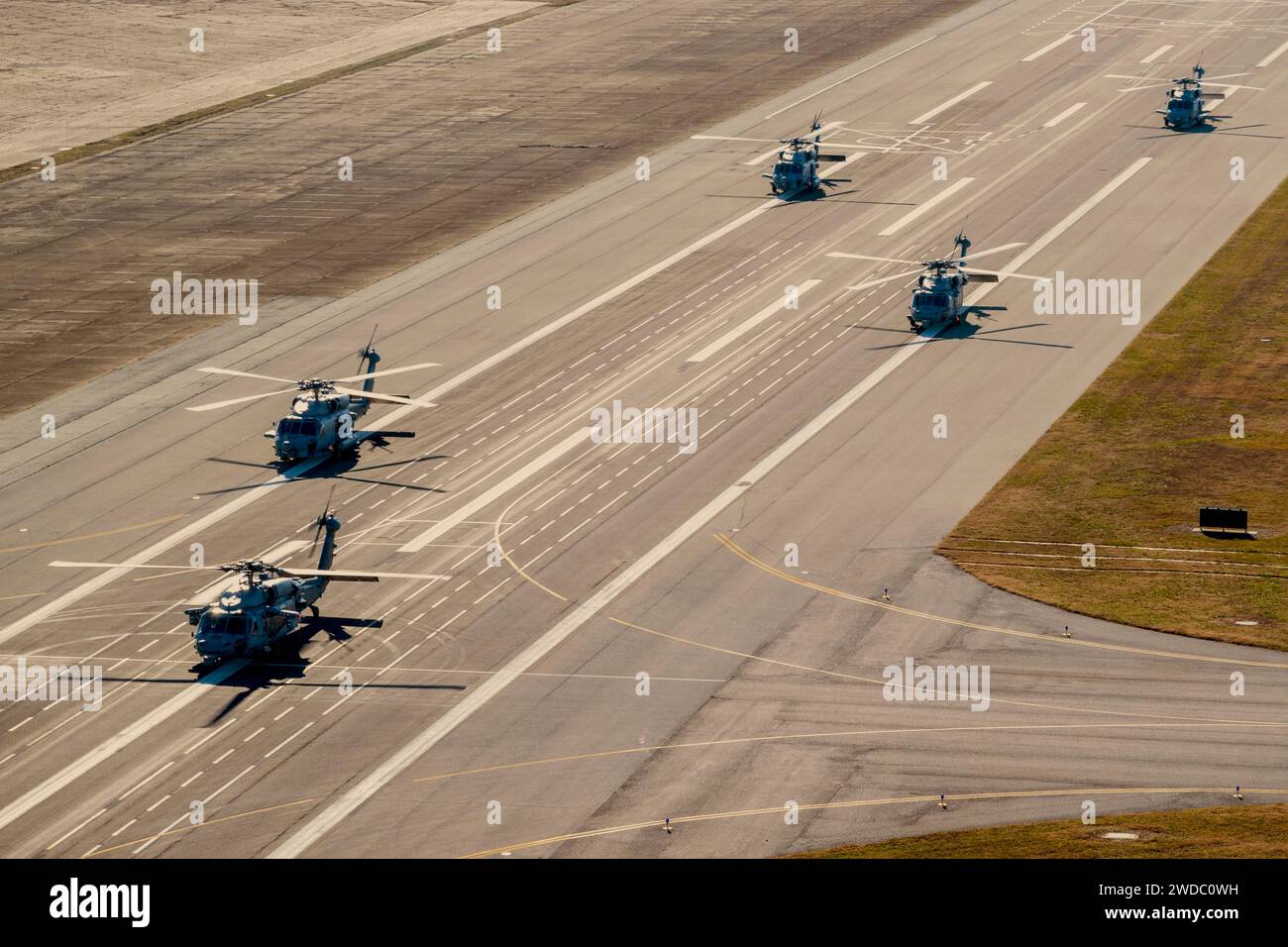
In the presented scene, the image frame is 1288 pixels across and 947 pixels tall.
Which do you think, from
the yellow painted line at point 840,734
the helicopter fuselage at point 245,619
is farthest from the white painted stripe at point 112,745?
the yellow painted line at point 840,734

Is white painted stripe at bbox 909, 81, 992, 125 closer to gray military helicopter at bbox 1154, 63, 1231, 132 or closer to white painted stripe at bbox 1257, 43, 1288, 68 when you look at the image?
gray military helicopter at bbox 1154, 63, 1231, 132

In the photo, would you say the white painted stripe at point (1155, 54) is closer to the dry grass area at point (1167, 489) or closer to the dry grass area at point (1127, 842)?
the dry grass area at point (1167, 489)

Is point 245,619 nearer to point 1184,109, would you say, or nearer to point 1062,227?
point 1062,227

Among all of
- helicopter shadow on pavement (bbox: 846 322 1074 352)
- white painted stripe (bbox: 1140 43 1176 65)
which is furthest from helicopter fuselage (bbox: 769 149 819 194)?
white painted stripe (bbox: 1140 43 1176 65)

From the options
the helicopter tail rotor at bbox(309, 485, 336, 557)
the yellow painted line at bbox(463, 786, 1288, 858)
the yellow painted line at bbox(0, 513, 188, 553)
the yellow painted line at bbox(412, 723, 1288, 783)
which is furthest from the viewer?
the yellow painted line at bbox(0, 513, 188, 553)

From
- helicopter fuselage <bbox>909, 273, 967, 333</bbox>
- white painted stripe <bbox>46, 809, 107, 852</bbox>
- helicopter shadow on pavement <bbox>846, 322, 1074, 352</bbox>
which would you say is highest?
helicopter fuselage <bbox>909, 273, 967, 333</bbox>

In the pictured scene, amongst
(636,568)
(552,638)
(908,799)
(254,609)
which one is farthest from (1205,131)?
(254,609)
